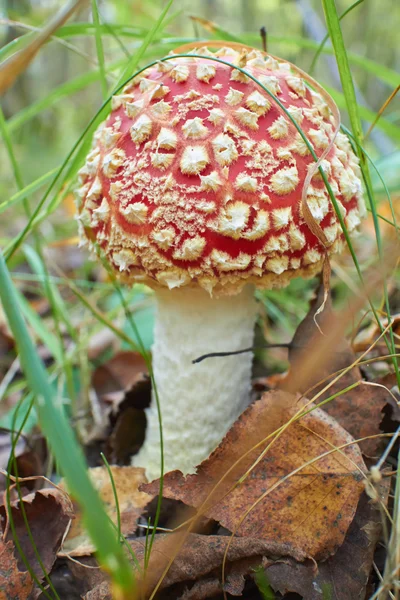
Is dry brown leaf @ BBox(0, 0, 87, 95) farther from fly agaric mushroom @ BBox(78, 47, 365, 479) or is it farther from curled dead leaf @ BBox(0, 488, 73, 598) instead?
curled dead leaf @ BBox(0, 488, 73, 598)

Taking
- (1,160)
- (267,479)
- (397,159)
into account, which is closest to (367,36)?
(1,160)

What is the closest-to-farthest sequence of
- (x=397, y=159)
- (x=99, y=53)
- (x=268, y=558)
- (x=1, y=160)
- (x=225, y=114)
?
(x=268, y=558)
(x=225, y=114)
(x=99, y=53)
(x=397, y=159)
(x=1, y=160)

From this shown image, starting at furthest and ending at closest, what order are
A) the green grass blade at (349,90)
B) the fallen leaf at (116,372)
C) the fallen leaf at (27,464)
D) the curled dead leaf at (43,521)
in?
1. the fallen leaf at (116,372)
2. the fallen leaf at (27,464)
3. the curled dead leaf at (43,521)
4. the green grass blade at (349,90)

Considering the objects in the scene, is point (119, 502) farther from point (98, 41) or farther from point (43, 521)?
point (98, 41)

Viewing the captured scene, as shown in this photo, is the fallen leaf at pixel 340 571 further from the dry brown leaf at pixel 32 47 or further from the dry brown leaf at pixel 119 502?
the dry brown leaf at pixel 32 47

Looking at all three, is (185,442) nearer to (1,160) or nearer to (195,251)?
(195,251)

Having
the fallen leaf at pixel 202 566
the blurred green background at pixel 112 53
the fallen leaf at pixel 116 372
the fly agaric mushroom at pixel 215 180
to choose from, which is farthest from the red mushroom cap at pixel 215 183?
the blurred green background at pixel 112 53
